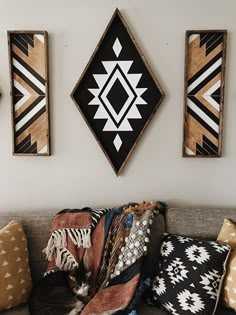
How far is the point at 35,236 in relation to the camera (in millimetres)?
1879

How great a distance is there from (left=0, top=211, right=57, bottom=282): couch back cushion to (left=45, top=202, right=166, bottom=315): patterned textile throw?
0.07 meters

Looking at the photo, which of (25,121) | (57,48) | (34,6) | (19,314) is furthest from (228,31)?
(19,314)

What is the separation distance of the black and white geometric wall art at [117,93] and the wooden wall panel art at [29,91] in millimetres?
229

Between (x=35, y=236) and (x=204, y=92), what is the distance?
1361 millimetres

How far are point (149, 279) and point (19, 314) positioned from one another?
0.70m

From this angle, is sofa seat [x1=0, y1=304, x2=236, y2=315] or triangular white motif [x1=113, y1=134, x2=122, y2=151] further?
triangular white motif [x1=113, y1=134, x2=122, y2=151]

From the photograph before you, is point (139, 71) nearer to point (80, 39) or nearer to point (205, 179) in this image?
point (80, 39)

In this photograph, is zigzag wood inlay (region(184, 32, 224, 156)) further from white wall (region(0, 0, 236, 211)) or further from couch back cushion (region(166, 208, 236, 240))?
couch back cushion (region(166, 208, 236, 240))

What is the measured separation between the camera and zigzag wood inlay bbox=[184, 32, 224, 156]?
1920 millimetres

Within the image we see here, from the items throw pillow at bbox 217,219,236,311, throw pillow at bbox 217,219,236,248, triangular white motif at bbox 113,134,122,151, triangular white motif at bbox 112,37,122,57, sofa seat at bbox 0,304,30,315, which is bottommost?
sofa seat at bbox 0,304,30,315

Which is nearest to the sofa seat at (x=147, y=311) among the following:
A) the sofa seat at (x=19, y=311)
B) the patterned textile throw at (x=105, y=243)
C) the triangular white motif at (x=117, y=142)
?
the sofa seat at (x=19, y=311)

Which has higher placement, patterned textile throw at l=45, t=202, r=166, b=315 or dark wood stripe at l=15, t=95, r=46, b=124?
dark wood stripe at l=15, t=95, r=46, b=124

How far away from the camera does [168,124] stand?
200 cm

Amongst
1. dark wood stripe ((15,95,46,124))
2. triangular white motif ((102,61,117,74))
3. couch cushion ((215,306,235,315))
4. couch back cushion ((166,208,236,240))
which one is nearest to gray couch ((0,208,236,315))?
couch back cushion ((166,208,236,240))
